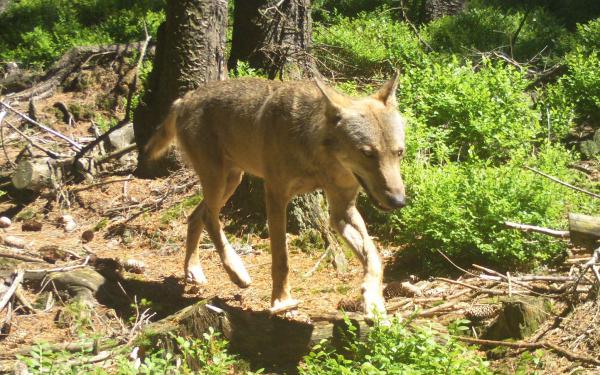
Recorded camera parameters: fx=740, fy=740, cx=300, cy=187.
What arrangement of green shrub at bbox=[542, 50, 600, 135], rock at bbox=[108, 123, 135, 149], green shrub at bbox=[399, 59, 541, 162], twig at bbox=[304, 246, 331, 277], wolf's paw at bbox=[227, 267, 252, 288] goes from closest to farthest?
wolf's paw at bbox=[227, 267, 252, 288]
twig at bbox=[304, 246, 331, 277]
green shrub at bbox=[399, 59, 541, 162]
green shrub at bbox=[542, 50, 600, 135]
rock at bbox=[108, 123, 135, 149]

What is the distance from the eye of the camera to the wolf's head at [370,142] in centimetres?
531

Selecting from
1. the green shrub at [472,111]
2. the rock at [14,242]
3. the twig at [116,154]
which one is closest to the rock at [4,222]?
the rock at [14,242]

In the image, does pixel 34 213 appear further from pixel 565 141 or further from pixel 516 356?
pixel 565 141

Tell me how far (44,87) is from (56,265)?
19.7ft

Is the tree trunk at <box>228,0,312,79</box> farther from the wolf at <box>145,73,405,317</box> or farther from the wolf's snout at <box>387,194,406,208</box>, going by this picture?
the wolf's snout at <box>387,194,406,208</box>

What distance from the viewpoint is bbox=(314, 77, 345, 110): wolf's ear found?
18.5 feet

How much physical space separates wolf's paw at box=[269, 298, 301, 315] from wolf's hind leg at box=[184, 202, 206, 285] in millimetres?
1237

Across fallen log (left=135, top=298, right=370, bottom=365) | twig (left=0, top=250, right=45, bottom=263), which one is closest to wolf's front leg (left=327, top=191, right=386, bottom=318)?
fallen log (left=135, top=298, right=370, bottom=365)

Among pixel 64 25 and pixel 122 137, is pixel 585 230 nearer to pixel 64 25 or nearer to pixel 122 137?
pixel 122 137

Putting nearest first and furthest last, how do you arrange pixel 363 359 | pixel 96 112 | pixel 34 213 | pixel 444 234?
pixel 363 359 < pixel 444 234 < pixel 34 213 < pixel 96 112

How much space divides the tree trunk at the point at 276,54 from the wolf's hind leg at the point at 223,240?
3.28 feet

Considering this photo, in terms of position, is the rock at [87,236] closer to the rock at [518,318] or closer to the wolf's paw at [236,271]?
the wolf's paw at [236,271]

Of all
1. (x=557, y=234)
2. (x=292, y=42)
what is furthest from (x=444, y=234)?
(x=292, y=42)

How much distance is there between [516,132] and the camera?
8461mm
